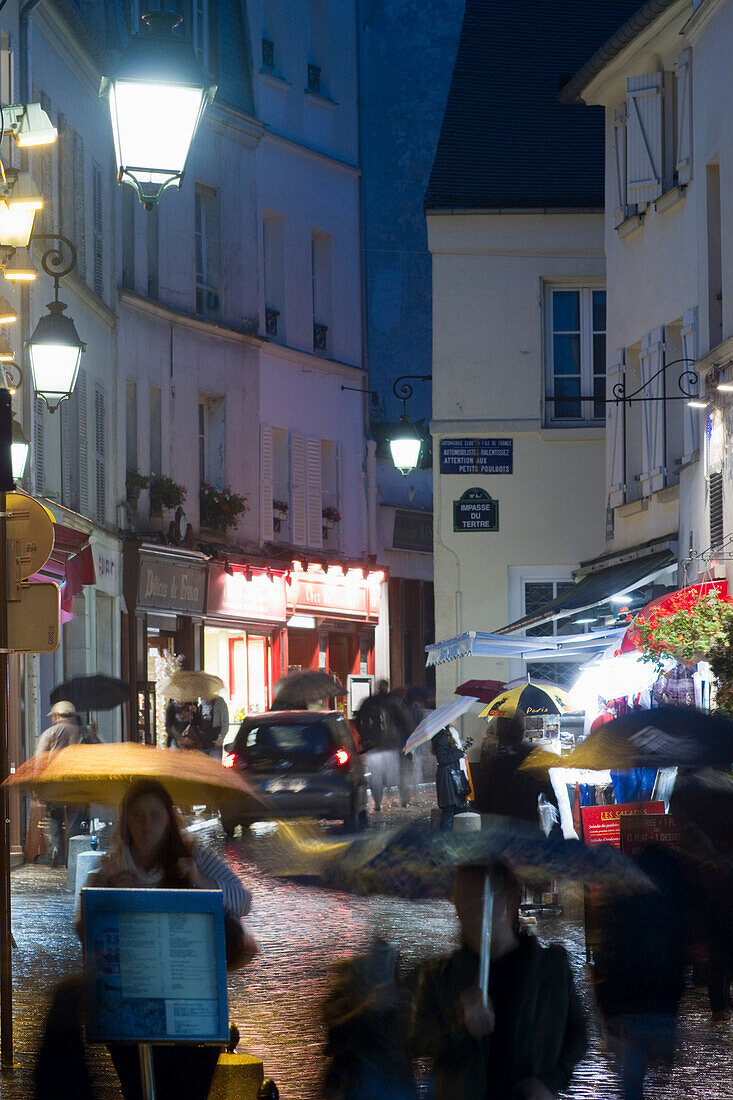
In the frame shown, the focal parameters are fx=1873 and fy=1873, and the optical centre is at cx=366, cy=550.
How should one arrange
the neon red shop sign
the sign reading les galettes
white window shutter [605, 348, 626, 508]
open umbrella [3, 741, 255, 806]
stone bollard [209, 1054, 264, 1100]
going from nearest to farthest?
1. stone bollard [209, 1054, 264, 1100]
2. open umbrella [3, 741, 255, 806]
3. white window shutter [605, 348, 626, 508]
4. the sign reading les galettes
5. the neon red shop sign

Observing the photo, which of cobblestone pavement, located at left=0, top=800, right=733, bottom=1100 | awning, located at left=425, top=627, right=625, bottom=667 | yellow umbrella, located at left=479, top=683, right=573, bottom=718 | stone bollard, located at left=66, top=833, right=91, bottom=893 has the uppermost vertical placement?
awning, located at left=425, top=627, right=625, bottom=667

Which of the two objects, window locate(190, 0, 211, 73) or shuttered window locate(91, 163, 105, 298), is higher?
window locate(190, 0, 211, 73)

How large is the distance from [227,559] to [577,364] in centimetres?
738

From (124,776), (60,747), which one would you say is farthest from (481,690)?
(124,776)

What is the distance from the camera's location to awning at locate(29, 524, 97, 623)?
20938 millimetres

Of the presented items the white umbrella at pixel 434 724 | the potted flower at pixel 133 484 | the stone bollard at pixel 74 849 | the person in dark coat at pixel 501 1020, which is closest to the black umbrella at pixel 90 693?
the white umbrella at pixel 434 724

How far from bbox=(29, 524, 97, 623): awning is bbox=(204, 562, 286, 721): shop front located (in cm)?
957

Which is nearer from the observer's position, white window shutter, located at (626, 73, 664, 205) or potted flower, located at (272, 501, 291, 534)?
white window shutter, located at (626, 73, 664, 205)

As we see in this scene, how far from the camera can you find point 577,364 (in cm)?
2906

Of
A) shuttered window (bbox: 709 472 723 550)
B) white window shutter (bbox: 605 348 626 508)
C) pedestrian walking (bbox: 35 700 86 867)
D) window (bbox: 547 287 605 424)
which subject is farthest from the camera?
window (bbox: 547 287 605 424)

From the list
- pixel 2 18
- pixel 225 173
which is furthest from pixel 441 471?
pixel 2 18

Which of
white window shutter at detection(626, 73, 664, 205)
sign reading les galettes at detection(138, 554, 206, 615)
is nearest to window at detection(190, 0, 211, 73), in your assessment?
sign reading les galettes at detection(138, 554, 206, 615)

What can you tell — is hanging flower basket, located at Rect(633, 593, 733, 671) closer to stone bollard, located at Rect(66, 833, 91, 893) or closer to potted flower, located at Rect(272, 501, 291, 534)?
stone bollard, located at Rect(66, 833, 91, 893)

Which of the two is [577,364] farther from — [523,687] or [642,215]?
[523,687]
